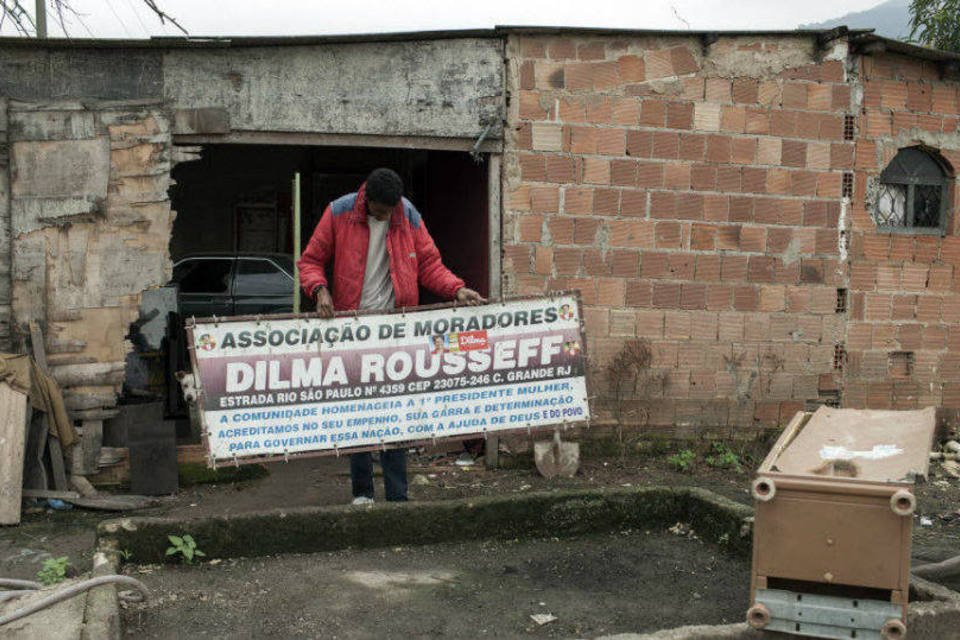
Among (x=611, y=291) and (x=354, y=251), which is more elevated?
(x=354, y=251)

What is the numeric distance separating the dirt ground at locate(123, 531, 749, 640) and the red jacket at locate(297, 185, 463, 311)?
5.20 feet

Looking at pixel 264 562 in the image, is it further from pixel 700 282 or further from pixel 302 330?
pixel 700 282

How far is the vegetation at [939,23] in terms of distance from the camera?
1288 centimetres

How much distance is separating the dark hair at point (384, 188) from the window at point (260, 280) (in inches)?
270

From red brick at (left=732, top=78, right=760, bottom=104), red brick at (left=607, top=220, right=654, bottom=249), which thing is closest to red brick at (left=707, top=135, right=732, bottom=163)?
red brick at (left=732, top=78, right=760, bottom=104)

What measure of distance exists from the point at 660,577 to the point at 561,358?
1.61m

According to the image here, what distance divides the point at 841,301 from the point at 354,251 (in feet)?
14.5

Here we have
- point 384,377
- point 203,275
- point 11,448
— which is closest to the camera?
point 384,377

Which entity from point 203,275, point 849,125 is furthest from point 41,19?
point 849,125

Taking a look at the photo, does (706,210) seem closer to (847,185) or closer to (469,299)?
(847,185)

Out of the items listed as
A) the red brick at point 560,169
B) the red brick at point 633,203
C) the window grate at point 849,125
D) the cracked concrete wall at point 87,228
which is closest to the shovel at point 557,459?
the red brick at point 633,203

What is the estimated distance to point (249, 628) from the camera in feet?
13.0

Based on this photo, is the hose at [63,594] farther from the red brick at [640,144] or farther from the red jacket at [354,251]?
the red brick at [640,144]

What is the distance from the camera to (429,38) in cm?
706
